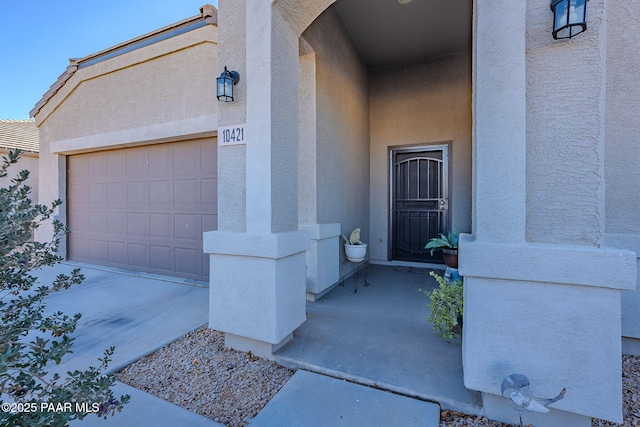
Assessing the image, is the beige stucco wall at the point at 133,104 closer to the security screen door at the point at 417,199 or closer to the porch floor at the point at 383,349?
the porch floor at the point at 383,349

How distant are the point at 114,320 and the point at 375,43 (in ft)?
18.0

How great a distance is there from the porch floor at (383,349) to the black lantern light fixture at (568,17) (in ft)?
7.18

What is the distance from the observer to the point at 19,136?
8.59 meters

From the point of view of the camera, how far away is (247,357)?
2369 mm

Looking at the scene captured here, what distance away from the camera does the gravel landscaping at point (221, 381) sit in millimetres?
1716

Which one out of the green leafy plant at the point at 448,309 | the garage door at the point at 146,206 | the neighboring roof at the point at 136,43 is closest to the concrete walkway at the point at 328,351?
the green leafy plant at the point at 448,309

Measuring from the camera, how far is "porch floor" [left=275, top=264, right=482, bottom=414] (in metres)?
1.86

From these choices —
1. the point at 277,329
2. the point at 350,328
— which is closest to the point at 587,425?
the point at 350,328

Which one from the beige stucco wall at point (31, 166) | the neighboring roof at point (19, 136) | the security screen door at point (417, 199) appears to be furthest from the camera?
the neighboring roof at point (19, 136)

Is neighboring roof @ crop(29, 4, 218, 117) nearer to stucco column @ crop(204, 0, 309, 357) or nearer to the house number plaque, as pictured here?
stucco column @ crop(204, 0, 309, 357)

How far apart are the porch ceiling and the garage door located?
2869 mm

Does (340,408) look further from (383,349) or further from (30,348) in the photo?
(30,348)

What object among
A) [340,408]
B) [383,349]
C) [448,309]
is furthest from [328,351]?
[448,309]

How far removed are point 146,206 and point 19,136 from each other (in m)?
7.63
